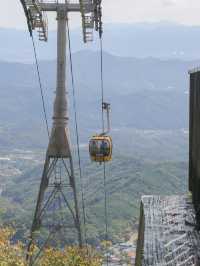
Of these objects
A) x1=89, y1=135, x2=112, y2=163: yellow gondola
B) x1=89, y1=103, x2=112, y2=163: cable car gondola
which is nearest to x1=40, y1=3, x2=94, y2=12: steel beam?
x1=89, y1=103, x2=112, y2=163: cable car gondola

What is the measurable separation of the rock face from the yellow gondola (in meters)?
3.13

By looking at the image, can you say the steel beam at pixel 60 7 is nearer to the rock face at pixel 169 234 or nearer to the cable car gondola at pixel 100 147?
the cable car gondola at pixel 100 147

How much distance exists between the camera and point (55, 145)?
71.9 feet

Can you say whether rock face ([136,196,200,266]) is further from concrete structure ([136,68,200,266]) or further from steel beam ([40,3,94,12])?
steel beam ([40,3,94,12])

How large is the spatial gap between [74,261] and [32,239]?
→ 252 centimetres

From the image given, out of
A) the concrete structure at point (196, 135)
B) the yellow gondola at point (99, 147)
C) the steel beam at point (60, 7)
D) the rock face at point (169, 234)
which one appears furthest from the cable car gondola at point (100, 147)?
the steel beam at point (60, 7)

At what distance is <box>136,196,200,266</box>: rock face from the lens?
18.3 m

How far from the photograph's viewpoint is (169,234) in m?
21.8

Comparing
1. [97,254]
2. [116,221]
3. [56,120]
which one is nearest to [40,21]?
[56,120]

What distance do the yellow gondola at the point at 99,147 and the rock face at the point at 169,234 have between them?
10.3ft

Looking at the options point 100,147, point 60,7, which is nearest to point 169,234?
point 100,147

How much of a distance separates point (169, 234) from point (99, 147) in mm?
4863

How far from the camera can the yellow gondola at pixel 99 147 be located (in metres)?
24.8

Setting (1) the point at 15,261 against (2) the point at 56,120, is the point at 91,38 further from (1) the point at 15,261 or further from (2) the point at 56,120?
(1) the point at 15,261
